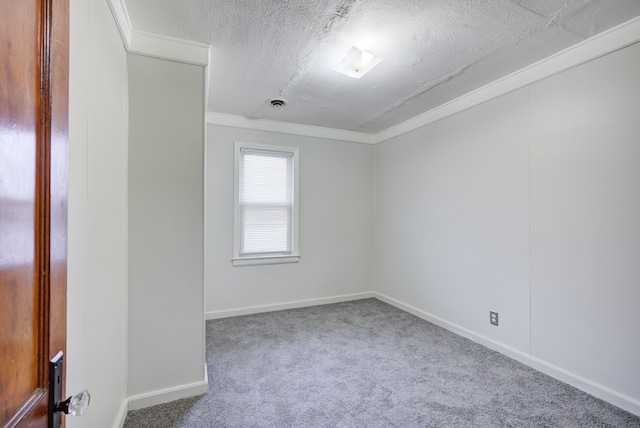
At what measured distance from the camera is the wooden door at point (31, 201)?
508 millimetres

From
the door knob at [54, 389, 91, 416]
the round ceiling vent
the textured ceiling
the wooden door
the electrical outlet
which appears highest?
the textured ceiling

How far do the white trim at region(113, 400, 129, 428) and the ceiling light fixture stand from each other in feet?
8.96

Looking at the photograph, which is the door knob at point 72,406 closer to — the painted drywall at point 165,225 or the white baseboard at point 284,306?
the painted drywall at point 165,225

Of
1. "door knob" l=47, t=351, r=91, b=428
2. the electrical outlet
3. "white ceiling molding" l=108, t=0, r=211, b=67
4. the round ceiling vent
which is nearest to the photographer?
"door knob" l=47, t=351, r=91, b=428

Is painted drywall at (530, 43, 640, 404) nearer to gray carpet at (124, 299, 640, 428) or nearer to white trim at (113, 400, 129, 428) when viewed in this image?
gray carpet at (124, 299, 640, 428)

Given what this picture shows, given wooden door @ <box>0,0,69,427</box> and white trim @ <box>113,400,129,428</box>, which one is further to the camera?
white trim @ <box>113,400,129,428</box>

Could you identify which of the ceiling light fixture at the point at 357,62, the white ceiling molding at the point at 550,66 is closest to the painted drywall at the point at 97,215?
the ceiling light fixture at the point at 357,62

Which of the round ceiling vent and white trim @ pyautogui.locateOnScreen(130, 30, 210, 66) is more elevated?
the round ceiling vent

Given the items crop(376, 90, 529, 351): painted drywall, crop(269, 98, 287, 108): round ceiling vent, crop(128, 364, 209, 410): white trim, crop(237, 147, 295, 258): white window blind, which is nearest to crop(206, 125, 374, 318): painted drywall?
crop(237, 147, 295, 258): white window blind

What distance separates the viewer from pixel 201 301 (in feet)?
7.18

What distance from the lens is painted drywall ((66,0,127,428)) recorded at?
3.82 feet

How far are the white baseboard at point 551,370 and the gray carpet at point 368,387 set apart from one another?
6cm

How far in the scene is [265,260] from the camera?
3975 millimetres

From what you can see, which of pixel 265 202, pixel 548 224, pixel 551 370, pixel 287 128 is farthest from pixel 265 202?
pixel 551 370
